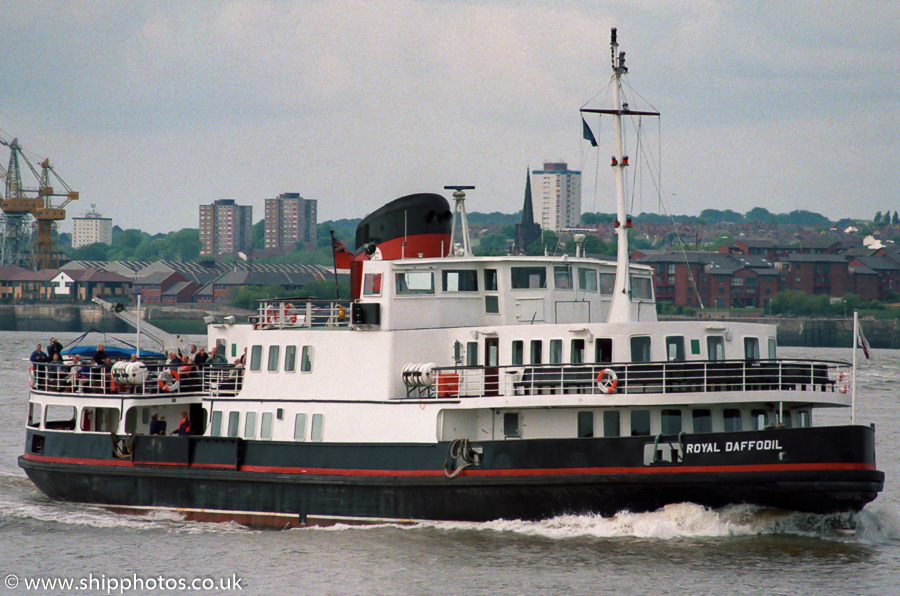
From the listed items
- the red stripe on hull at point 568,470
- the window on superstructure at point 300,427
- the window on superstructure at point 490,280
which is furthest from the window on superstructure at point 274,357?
the window on superstructure at point 490,280

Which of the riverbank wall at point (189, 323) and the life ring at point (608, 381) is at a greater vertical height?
the riverbank wall at point (189, 323)

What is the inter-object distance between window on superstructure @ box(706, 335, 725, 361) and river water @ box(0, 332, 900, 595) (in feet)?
9.74

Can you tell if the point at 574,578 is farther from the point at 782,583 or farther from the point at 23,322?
the point at 23,322

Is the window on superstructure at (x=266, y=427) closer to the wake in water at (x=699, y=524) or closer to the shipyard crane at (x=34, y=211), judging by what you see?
the wake in water at (x=699, y=524)

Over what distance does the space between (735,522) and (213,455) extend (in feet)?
36.0

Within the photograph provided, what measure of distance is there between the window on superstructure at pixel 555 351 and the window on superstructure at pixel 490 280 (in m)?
2.49

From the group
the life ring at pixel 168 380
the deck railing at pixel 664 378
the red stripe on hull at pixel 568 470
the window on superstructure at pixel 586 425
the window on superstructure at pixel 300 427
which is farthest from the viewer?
the life ring at pixel 168 380

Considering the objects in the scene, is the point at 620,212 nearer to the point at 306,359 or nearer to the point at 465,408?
the point at 465,408

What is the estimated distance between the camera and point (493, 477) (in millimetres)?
21672

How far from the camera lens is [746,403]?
21297 mm

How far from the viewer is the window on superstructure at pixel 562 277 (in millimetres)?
24234

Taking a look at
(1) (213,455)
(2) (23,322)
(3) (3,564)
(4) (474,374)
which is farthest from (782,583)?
→ (2) (23,322)

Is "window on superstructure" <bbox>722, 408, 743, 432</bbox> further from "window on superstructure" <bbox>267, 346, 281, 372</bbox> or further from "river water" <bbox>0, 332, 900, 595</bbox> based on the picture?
"window on superstructure" <bbox>267, 346, 281, 372</bbox>

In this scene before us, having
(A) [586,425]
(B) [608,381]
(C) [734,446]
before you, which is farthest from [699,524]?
(B) [608,381]
